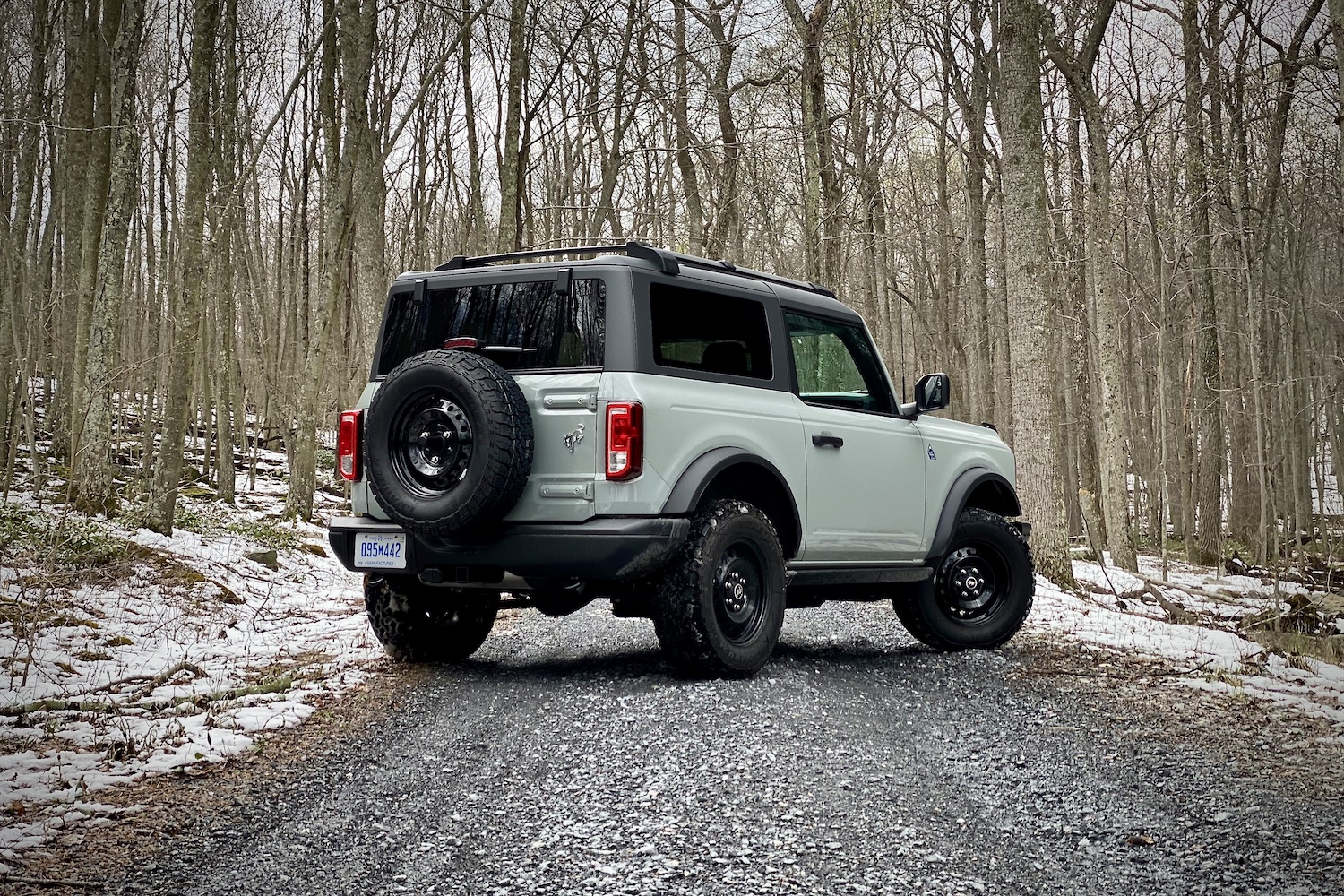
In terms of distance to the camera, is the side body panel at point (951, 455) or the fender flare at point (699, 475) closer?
the fender flare at point (699, 475)

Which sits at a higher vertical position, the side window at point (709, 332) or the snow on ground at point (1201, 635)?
the side window at point (709, 332)

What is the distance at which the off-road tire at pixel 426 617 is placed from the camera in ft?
21.2

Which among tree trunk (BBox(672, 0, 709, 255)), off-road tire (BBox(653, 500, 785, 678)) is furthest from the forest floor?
tree trunk (BBox(672, 0, 709, 255))

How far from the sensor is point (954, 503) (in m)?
7.50

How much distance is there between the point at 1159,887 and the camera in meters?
3.21

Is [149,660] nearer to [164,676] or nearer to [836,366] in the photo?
[164,676]

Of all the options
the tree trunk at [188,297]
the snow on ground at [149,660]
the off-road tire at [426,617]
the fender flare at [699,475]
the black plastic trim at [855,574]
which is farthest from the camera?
the tree trunk at [188,297]

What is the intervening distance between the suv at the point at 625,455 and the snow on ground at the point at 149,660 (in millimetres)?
996

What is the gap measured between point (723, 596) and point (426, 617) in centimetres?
198

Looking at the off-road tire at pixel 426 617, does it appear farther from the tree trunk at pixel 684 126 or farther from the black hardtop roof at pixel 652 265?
the tree trunk at pixel 684 126

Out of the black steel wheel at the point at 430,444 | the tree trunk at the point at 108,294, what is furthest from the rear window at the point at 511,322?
the tree trunk at the point at 108,294

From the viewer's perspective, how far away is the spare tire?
17.3 ft

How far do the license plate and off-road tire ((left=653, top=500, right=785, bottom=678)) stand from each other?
141 centimetres

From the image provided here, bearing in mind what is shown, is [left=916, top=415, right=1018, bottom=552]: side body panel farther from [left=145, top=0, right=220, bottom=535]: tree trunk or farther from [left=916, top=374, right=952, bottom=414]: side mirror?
[left=145, top=0, right=220, bottom=535]: tree trunk
